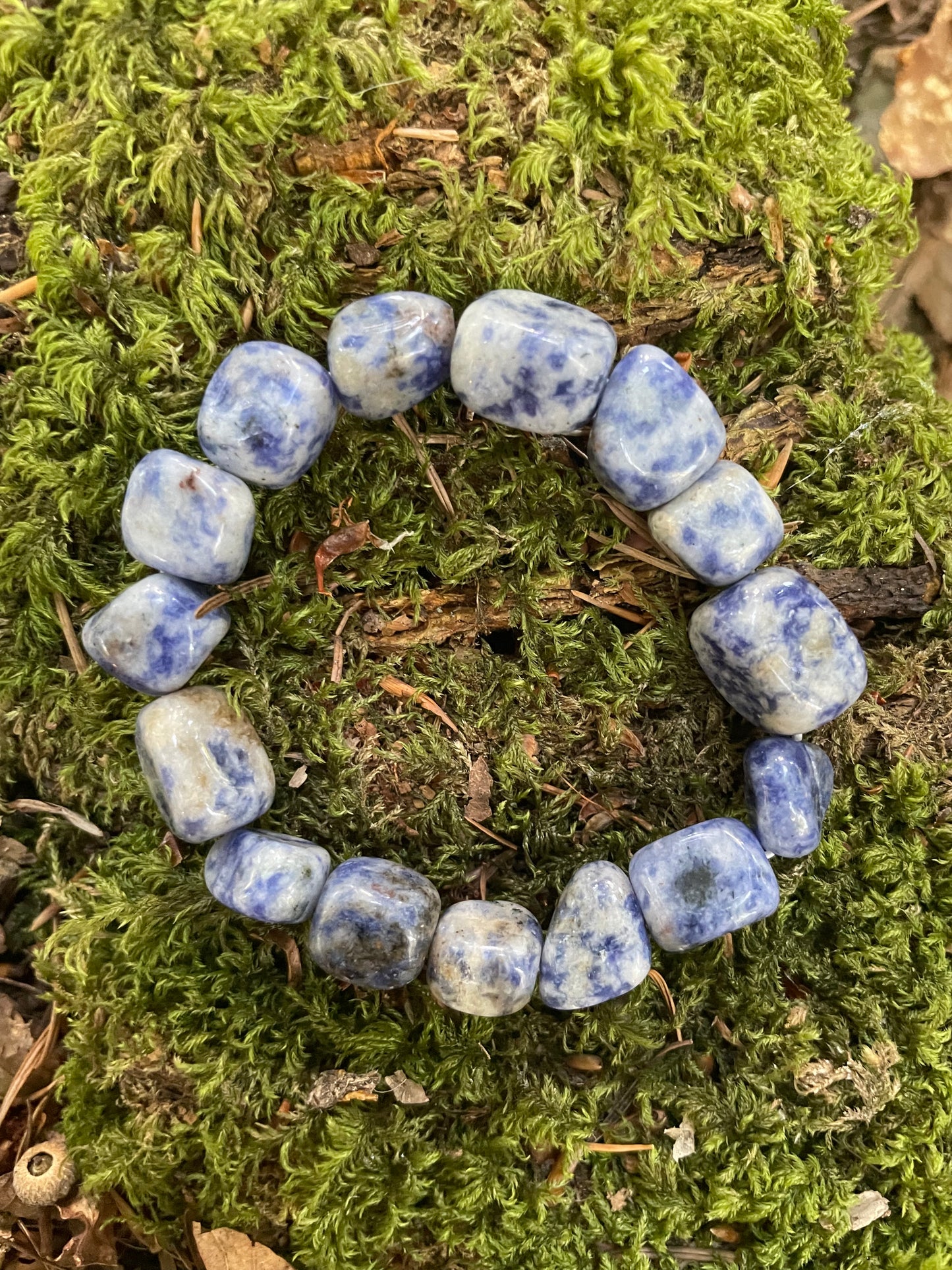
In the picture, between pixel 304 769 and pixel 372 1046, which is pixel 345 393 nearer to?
pixel 304 769

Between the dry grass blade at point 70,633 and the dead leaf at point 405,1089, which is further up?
the dry grass blade at point 70,633

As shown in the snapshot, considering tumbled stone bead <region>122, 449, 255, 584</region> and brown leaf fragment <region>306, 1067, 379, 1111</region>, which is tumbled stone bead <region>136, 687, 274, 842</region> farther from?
brown leaf fragment <region>306, 1067, 379, 1111</region>

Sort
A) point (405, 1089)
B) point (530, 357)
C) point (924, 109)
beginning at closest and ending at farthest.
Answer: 1. point (530, 357)
2. point (405, 1089)
3. point (924, 109)

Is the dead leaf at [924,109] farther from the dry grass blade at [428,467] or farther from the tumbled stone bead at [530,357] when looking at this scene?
the dry grass blade at [428,467]

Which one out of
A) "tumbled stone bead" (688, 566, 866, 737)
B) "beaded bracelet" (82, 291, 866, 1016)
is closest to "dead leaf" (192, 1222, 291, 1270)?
"beaded bracelet" (82, 291, 866, 1016)

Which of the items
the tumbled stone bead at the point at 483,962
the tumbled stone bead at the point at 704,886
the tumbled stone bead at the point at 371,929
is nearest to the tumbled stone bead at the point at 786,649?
the tumbled stone bead at the point at 704,886

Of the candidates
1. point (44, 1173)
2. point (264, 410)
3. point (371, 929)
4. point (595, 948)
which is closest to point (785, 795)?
point (595, 948)

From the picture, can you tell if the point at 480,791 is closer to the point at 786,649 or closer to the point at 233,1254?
the point at 786,649
